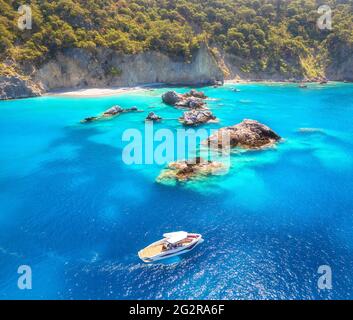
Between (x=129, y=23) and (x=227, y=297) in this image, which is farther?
(x=129, y=23)

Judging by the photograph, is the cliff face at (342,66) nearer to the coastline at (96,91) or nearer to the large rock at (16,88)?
the coastline at (96,91)

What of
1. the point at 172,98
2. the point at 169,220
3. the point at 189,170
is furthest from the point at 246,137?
the point at 172,98

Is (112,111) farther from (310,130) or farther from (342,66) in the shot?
(342,66)

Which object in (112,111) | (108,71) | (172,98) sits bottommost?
(112,111)

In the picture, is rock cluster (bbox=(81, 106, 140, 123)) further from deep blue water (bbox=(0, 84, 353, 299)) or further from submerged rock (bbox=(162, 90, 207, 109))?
submerged rock (bbox=(162, 90, 207, 109))

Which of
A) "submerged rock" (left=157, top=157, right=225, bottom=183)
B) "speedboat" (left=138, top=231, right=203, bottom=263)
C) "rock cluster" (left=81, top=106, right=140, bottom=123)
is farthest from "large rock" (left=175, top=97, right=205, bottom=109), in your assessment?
"speedboat" (left=138, top=231, right=203, bottom=263)
